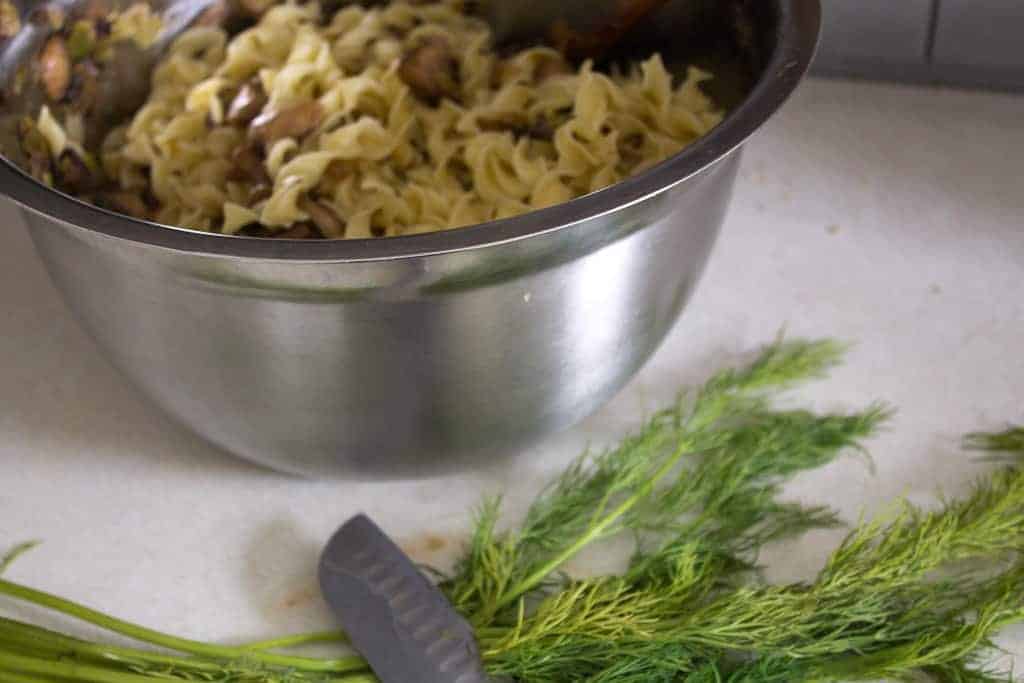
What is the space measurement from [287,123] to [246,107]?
6 cm

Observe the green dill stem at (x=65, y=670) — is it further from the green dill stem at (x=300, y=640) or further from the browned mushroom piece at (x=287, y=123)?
the browned mushroom piece at (x=287, y=123)

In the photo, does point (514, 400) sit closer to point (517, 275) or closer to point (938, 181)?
point (517, 275)

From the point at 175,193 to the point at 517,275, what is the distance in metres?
0.40

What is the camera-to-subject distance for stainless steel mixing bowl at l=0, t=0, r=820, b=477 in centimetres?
66

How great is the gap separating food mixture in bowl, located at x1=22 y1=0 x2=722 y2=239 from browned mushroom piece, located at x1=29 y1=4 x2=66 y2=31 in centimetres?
1

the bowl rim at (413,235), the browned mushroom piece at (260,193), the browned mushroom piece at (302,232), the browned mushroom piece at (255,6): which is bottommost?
the browned mushroom piece at (302,232)

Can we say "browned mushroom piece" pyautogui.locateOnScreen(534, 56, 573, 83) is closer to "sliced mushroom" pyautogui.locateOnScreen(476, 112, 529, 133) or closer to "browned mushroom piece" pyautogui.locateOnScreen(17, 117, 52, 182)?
"sliced mushroom" pyautogui.locateOnScreen(476, 112, 529, 133)

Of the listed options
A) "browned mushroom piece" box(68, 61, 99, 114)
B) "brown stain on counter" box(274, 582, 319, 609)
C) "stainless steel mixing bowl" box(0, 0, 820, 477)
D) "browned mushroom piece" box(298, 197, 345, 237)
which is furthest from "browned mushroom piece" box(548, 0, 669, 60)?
"brown stain on counter" box(274, 582, 319, 609)

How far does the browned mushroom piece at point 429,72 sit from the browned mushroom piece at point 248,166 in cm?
14

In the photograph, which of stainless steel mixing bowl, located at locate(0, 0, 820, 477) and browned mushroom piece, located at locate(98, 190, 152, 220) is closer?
stainless steel mixing bowl, located at locate(0, 0, 820, 477)

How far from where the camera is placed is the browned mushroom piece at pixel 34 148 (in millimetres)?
896

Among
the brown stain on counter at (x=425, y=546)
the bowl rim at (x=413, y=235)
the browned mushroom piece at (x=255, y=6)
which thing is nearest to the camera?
the bowl rim at (x=413, y=235)

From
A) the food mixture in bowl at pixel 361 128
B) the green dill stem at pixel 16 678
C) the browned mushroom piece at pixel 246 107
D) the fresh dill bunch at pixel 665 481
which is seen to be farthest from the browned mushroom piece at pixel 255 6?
the green dill stem at pixel 16 678

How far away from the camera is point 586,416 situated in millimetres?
861
